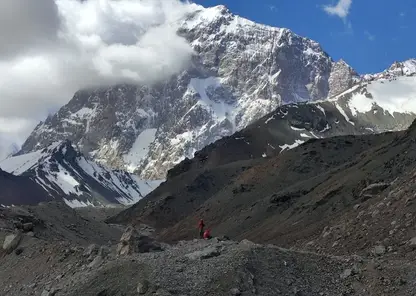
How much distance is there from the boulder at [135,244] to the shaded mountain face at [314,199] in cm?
1224

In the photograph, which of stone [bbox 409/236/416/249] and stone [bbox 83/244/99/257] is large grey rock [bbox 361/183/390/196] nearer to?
stone [bbox 409/236/416/249]

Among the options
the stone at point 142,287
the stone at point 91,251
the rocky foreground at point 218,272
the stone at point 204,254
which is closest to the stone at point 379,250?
the rocky foreground at point 218,272

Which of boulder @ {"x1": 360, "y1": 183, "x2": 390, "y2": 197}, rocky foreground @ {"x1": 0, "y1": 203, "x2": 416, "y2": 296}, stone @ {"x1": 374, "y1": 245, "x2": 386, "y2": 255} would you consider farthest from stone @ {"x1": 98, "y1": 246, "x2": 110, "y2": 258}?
boulder @ {"x1": 360, "y1": 183, "x2": 390, "y2": 197}

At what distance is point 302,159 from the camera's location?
145 metres

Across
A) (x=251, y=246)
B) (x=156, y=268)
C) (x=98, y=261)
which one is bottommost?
(x=251, y=246)

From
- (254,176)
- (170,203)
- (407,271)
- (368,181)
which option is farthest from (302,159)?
(407,271)

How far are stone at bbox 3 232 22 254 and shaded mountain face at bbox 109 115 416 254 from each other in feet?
59.4

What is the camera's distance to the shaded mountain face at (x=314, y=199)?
1619 inches

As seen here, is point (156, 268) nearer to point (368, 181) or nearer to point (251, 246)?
point (251, 246)

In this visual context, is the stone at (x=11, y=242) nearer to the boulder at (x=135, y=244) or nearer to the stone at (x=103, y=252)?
the stone at (x=103, y=252)

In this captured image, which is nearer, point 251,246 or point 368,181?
point 251,246

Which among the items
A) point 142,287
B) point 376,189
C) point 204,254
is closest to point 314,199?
point 376,189

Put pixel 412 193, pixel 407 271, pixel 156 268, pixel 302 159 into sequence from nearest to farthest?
1. pixel 156 268
2. pixel 407 271
3. pixel 412 193
4. pixel 302 159

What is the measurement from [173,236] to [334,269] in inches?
4189
